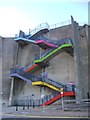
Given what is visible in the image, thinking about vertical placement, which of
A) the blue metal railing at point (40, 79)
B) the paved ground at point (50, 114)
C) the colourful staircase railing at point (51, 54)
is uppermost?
the colourful staircase railing at point (51, 54)

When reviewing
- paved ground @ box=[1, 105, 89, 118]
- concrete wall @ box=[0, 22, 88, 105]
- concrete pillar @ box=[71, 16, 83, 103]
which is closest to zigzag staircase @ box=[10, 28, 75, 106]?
concrete wall @ box=[0, 22, 88, 105]

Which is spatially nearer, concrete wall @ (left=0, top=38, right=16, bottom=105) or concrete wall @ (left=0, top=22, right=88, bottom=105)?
concrete wall @ (left=0, top=22, right=88, bottom=105)

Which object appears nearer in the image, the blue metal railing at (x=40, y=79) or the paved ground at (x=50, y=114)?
the paved ground at (x=50, y=114)

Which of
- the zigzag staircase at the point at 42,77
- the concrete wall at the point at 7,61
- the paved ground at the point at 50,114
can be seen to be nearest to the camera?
the paved ground at the point at 50,114

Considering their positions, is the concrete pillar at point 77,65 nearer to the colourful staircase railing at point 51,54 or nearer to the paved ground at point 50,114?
the colourful staircase railing at point 51,54

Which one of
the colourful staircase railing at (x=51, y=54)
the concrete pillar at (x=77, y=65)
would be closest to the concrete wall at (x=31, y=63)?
the concrete pillar at (x=77, y=65)

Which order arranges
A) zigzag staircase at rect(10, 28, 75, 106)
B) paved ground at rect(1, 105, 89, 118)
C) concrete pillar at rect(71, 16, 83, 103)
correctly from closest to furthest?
paved ground at rect(1, 105, 89, 118), concrete pillar at rect(71, 16, 83, 103), zigzag staircase at rect(10, 28, 75, 106)

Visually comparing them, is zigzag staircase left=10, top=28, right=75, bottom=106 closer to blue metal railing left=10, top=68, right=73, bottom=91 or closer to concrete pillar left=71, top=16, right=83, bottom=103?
blue metal railing left=10, top=68, right=73, bottom=91

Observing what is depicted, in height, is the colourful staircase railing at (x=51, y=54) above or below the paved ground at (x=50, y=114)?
above

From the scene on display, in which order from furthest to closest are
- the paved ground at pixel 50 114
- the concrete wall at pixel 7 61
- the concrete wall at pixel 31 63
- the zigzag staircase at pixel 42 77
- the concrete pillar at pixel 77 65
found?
the concrete wall at pixel 7 61, the concrete wall at pixel 31 63, the zigzag staircase at pixel 42 77, the concrete pillar at pixel 77 65, the paved ground at pixel 50 114

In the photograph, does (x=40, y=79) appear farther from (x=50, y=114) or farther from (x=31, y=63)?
(x=50, y=114)

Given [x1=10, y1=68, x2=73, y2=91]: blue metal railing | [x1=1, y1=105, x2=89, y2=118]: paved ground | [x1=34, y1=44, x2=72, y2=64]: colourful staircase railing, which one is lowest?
[x1=1, y1=105, x2=89, y2=118]: paved ground

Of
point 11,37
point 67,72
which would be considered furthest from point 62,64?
point 11,37

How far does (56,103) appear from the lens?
29.5m
